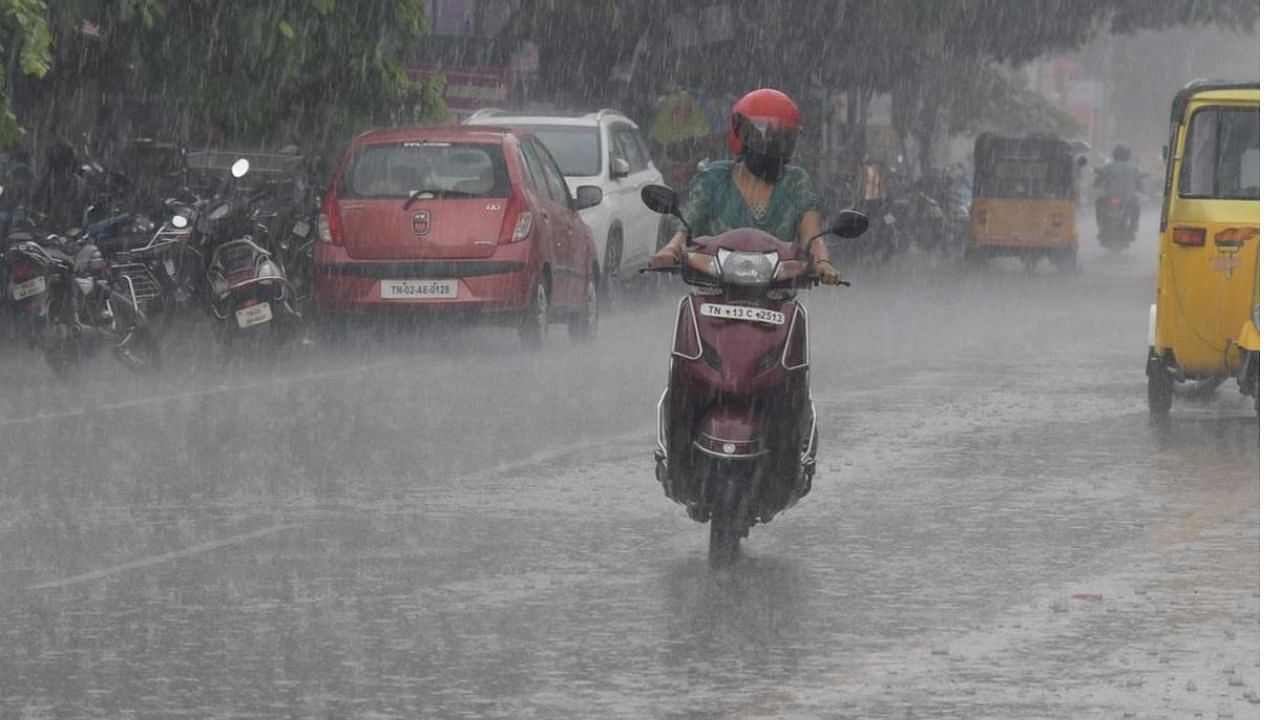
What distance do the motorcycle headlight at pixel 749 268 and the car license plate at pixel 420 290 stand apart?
963 cm

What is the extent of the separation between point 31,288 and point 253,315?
4.96 feet

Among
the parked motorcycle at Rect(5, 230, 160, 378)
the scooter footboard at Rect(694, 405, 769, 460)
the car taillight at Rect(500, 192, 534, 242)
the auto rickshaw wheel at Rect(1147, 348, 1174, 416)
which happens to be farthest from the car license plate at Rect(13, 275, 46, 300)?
the scooter footboard at Rect(694, 405, 769, 460)

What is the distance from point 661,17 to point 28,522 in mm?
27936

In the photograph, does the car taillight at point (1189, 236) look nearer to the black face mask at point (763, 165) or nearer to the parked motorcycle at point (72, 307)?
the black face mask at point (763, 165)

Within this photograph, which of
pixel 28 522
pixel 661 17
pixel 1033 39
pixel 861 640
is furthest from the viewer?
pixel 1033 39

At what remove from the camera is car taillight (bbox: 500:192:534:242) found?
18734mm

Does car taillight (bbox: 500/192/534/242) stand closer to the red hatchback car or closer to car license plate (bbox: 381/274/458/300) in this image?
the red hatchback car

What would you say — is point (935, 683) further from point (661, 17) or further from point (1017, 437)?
point (661, 17)

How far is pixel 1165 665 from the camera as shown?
296 inches

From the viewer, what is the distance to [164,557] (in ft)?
30.9

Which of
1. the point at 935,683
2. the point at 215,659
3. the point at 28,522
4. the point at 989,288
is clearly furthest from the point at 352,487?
the point at 989,288

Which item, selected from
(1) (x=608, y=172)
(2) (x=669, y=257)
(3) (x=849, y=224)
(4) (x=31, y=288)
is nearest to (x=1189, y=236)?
(3) (x=849, y=224)

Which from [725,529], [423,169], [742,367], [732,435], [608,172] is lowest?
[725,529]

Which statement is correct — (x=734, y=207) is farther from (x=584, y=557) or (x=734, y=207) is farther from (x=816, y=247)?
(x=584, y=557)
